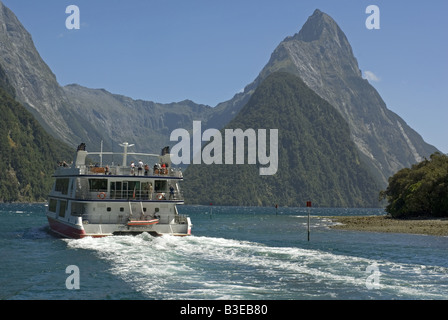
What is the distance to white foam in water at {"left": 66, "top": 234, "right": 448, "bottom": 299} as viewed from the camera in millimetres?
26641

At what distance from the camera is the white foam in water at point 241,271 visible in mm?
26641

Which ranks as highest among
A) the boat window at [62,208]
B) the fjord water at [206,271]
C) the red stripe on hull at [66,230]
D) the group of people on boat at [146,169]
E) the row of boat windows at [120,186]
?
the group of people on boat at [146,169]

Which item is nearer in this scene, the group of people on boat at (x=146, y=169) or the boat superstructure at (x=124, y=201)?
the boat superstructure at (x=124, y=201)

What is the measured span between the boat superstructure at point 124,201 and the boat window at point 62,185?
13.3 feet

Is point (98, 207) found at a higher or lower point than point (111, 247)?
higher

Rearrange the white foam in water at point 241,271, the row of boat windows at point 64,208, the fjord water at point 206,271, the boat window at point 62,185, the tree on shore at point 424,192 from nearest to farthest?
the fjord water at point 206,271, the white foam in water at point 241,271, the row of boat windows at point 64,208, the boat window at point 62,185, the tree on shore at point 424,192

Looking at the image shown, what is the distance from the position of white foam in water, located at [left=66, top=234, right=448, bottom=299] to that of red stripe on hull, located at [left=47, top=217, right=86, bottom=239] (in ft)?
2.59

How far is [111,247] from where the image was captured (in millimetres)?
42469

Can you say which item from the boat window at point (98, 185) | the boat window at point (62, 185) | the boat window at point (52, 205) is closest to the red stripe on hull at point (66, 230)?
the boat window at point (52, 205)

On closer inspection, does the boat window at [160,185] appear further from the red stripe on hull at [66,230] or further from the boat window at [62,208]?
the boat window at [62,208]

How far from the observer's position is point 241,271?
33.3 m
